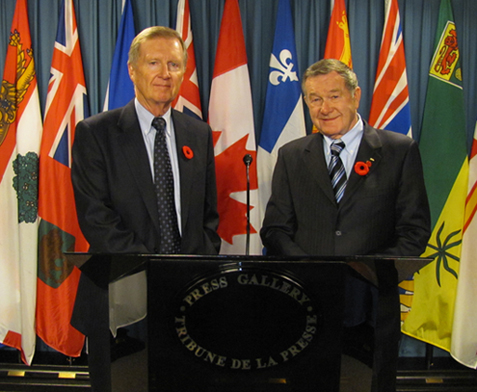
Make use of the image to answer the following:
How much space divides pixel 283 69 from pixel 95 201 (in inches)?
59.9

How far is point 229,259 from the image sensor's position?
3.21ft

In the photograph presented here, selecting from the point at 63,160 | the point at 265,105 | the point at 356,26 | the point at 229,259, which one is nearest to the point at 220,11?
the point at 265,105

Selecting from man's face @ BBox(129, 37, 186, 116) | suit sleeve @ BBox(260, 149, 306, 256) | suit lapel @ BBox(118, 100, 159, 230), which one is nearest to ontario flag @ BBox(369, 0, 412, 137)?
suit sleeve @ BBox(260, 149, 306, 256)

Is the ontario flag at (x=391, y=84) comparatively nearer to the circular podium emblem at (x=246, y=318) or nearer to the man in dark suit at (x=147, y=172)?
the man in dark suit at (x=147, y=172)

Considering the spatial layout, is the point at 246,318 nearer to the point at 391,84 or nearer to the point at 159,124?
the point at 159,124

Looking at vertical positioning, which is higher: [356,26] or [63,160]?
[356,26]

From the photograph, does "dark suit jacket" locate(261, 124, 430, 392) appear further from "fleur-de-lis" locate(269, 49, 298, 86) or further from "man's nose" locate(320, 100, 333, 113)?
"fleur-de-lis" locate(269, 49, 298, 86)

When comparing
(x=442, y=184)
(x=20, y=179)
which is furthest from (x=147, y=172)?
(x=442, y=184)

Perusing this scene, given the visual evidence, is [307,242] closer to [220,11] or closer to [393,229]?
[393,229]

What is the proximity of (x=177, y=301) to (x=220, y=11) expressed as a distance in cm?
246

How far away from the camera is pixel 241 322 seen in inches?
38.7

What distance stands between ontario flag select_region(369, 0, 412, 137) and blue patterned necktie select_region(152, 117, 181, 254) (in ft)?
4.63

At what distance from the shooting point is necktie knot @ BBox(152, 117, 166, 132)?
2127 mm

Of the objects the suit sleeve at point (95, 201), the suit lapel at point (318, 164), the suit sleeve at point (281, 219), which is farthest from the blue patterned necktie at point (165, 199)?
the suit lapel at point (318, 164)
